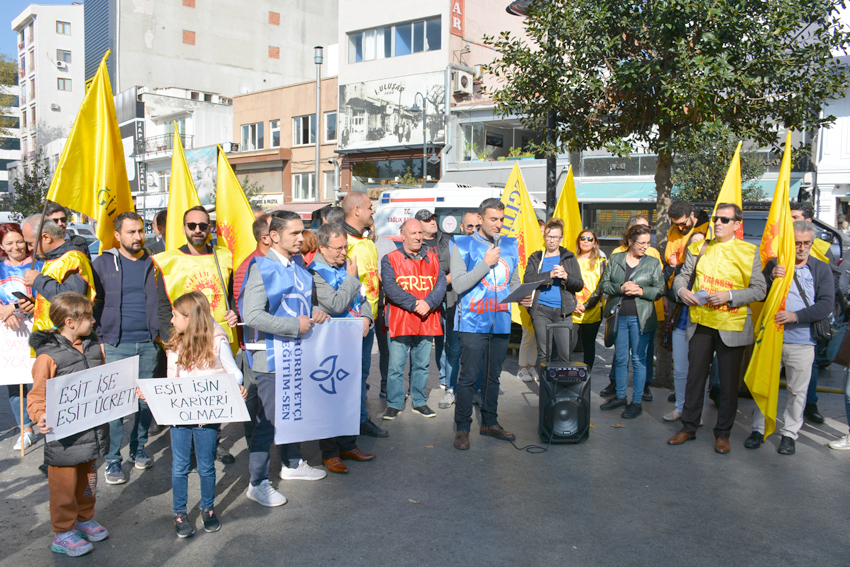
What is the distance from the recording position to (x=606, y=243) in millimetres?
23797

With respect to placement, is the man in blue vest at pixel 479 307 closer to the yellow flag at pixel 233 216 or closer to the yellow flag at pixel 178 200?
the yellow flag at pixel 233 216

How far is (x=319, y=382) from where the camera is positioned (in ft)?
15.3

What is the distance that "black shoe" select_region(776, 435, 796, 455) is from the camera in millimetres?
5430

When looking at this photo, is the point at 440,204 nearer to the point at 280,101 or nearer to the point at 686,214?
the point at 686,214

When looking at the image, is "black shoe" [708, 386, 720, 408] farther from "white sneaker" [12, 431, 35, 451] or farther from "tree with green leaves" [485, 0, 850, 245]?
"white sneaker" [12, 431, 35, 451]

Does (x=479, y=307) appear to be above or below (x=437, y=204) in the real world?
below

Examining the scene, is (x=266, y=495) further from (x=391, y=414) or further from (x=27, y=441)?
(x=27, y=441)

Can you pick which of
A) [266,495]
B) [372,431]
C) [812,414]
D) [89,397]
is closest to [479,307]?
[372,431]

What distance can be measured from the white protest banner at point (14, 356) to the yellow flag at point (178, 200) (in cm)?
141

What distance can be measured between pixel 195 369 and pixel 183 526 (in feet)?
3.12


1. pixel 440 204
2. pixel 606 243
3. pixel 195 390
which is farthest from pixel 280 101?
pixel 195 390

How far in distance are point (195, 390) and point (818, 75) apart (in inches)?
296

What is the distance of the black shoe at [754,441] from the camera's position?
5.55 meters

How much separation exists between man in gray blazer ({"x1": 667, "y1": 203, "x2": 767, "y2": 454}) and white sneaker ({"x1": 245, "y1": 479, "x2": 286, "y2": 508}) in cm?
342
